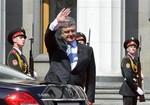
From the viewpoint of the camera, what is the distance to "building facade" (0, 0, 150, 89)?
17.3 metres

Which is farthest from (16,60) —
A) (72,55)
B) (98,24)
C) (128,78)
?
(98,24)

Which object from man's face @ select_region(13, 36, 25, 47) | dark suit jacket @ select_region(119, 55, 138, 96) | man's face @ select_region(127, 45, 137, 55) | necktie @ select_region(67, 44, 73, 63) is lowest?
dark suit jacket @ select_region(119, 55, 138, 96)

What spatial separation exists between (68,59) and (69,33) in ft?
1.14

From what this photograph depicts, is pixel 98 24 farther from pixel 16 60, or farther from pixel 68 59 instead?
pixel 68 59

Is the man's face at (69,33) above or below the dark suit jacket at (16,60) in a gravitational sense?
above

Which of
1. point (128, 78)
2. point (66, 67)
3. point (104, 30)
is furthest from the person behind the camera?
point (104, 30)

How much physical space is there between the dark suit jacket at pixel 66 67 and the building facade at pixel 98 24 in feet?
26.4

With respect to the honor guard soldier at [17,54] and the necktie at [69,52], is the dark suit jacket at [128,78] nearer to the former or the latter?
the honor guard soldier at [17,54]

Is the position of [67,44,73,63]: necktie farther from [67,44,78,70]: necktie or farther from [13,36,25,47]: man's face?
[13,36,25,47]: man's face

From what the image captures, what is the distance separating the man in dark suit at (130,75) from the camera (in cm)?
1256

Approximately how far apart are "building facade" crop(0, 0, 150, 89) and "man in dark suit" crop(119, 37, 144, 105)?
4.43 meters

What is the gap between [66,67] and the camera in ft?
29.9

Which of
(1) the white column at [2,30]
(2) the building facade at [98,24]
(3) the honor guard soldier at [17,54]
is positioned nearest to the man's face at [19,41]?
(3) the honor guard soldier at [17,54]

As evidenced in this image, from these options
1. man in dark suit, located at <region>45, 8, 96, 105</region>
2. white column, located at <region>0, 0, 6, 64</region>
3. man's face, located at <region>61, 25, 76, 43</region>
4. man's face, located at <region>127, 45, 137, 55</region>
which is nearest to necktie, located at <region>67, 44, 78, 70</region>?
man in dark suit, located at <region>45, 8, 96, 105</region>
